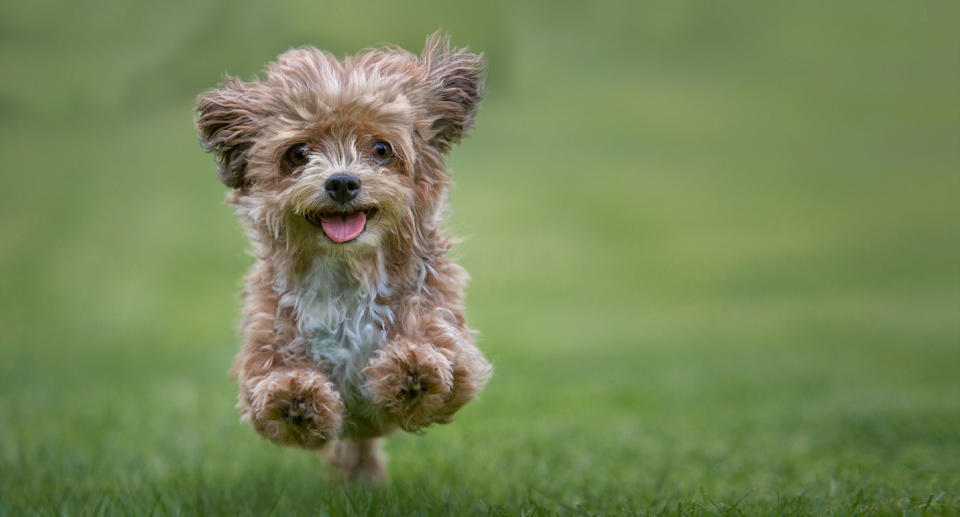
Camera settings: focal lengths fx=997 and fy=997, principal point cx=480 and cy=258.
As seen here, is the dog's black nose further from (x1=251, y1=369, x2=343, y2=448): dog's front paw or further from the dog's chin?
(x1=251, y1=369, x2=343, y2=448): dog's front paw

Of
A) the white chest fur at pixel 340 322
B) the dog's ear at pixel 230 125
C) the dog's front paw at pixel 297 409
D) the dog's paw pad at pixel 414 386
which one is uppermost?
the dog's ear at pixel 230 125

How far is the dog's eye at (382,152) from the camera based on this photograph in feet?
13.1

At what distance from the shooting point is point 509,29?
1260cm

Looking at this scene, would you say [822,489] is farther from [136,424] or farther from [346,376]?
[136,424]

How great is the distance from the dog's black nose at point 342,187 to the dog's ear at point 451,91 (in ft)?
1.81

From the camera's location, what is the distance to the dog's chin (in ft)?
12.7

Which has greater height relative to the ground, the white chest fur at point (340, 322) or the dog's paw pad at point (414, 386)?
the white chest fur at point (340, 322)

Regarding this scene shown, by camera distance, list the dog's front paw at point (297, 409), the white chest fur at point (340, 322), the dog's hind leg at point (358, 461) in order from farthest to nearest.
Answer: the dog's hind leg at point (358, 461)
the white chest fur at point (340, 322)
the dog's front paw at point (297, 409)

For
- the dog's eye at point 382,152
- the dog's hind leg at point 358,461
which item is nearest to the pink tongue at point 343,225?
the dog's eye at point 382,152

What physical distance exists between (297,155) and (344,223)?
1.17ft

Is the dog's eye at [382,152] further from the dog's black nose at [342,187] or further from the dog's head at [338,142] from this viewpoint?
the dog's black nose at [342,187]

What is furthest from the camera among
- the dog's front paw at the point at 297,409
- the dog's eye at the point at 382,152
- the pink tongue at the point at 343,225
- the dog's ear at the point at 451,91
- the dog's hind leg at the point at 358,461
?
the dog's hind leg at the point at 358,461

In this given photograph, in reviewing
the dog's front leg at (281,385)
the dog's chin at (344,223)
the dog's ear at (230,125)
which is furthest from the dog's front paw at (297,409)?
the dog's ear at (230,125)

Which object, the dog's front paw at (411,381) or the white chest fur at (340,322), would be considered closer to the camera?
the dog's front paw at (411,381)
